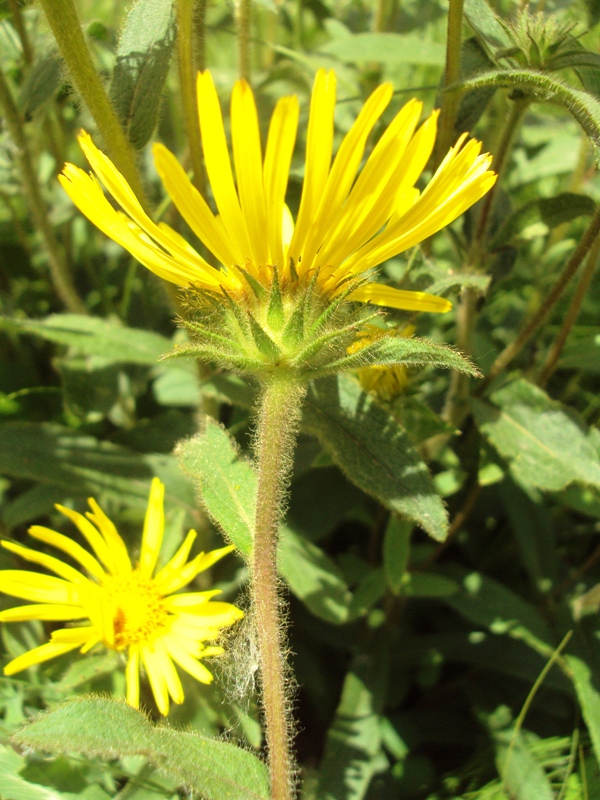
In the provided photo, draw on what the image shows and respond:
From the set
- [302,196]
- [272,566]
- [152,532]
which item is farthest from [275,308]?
[152,532]

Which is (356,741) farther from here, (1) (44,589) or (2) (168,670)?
(1) (44,589)

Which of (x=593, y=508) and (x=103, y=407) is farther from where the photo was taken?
(x=103, y=407)

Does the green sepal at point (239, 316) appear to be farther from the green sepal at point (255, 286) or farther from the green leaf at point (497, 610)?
the green leaf at point (497, 610)

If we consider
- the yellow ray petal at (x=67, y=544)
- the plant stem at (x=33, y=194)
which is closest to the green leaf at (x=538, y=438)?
the yellow ray petal at (x=67, y=544)

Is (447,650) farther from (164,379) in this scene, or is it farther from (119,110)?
(119,110)

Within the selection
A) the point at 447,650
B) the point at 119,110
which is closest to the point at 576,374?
the point at 447,650

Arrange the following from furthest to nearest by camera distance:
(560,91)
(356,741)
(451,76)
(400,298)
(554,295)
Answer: (356,741), (554,295), (451,76), (400,298), (560,91)

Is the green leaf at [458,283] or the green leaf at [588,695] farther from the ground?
the green leaf at [458,283]
